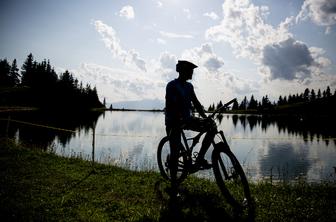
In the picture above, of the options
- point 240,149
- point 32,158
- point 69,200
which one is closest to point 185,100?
point 69,200

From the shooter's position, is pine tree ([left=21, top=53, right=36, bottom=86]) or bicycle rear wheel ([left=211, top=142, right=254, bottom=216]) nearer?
bicycle rear wheel ([left=211, top=142, right=254, bottom=216])

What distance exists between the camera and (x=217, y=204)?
6.87 m

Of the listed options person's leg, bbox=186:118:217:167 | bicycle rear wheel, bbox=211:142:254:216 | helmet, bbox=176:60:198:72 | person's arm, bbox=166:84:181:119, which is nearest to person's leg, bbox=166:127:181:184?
person's arm, bbox=166:84:181:119

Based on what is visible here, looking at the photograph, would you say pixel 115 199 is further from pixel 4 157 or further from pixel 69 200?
pixel 4 157

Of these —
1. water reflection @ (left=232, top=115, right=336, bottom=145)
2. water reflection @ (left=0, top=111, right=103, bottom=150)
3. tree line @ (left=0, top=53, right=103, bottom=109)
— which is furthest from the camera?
tree line @ (left=0, top=53, right=103, bottom=109)

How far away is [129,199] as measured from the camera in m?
7.55

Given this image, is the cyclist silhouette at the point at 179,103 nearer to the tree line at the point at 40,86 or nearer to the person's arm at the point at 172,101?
the person's arm at the point at 172,101

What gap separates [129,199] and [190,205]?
5.38 ft

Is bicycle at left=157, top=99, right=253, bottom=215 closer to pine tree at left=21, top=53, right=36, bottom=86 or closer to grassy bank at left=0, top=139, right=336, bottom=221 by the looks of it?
grassy bank at left=0, top=139, right=336, bottom=221

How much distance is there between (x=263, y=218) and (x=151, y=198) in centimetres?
282

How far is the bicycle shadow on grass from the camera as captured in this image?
6082 mm

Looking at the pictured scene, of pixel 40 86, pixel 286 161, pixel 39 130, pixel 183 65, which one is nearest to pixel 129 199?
pixel 183 65

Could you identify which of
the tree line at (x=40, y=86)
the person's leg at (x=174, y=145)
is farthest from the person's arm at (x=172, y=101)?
the tree line at (x=40, y=86)

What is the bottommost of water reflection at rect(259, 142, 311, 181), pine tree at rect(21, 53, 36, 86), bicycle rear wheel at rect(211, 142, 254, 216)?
water reflection at rect(259, 142, 311, 181)
